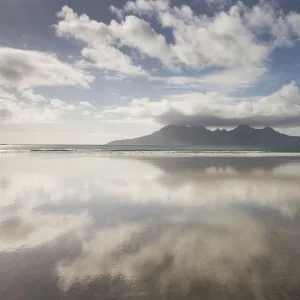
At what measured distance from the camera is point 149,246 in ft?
33.0

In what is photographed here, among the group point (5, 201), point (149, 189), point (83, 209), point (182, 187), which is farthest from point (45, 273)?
point (182, 187)

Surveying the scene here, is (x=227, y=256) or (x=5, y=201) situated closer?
(x=227, y=256)

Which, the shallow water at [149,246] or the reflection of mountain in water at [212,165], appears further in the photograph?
the reflection of mountain in water at [212,165]

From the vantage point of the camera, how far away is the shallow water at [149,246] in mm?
7168

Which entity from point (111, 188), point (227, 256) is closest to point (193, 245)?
point (227, 256)

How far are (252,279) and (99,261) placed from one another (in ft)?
15.7

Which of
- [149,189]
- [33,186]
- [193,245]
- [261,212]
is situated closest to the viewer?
[193,245]

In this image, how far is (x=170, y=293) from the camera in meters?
6.94

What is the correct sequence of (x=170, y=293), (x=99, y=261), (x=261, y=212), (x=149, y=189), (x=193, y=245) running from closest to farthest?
(x=170, y=293) → (x=99, y=261) → (x=193, y=245) → (x=261, y=212) → (x=149, y=189)

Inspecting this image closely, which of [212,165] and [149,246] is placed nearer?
[149,246]

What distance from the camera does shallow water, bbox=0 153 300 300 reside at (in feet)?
23.5

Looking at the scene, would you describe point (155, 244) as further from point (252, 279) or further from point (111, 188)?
point (111, 188)

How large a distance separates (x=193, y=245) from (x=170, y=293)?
3.45 meters

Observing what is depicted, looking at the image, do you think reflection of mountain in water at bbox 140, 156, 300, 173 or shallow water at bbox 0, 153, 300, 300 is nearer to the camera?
shallow water at bbox 0, 153, 300, 300
